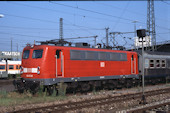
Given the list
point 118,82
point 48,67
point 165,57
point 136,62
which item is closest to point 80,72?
point 48,67

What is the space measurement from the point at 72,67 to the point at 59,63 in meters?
1.12

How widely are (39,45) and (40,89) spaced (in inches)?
114

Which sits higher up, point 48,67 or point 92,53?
point 92,53

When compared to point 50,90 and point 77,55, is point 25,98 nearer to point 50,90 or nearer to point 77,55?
point 50,90

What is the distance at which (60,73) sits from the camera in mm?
14312

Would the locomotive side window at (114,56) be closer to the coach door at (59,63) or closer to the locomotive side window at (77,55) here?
the locomotive side window at (77,55)

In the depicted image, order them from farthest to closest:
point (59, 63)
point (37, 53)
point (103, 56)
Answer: point (103, 56) → point (59, 63) → point (37, 53)


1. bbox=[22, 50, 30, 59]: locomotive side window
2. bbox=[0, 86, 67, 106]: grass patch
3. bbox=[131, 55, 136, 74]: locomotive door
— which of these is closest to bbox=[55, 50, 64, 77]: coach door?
bbox=[0, 86, 67, 106]: grass patch

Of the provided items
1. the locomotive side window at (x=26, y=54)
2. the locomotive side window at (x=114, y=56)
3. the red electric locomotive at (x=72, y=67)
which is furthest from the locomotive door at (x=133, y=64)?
the locomotive side window at (x=26, y=54)

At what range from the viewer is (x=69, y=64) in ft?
48.6

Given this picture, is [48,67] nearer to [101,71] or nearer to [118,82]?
[101,71]

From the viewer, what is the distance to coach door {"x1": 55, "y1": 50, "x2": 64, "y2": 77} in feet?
46.5

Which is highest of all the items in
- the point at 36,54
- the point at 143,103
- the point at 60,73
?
the point at 36,54

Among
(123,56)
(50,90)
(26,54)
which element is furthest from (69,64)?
(123,56)
